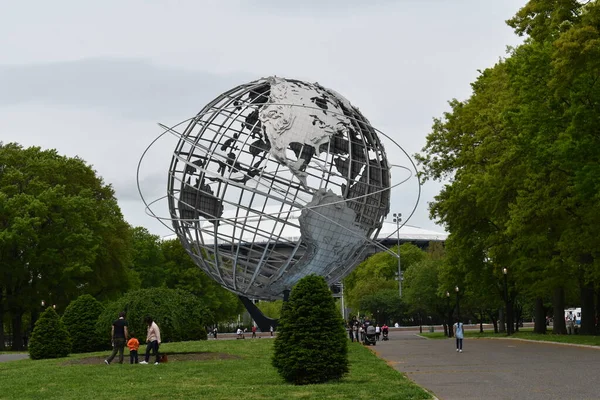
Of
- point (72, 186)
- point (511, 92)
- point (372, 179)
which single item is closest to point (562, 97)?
point (511, 92)

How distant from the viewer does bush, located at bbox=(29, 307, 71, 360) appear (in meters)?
28.7

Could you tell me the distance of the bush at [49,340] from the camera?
1130 inches

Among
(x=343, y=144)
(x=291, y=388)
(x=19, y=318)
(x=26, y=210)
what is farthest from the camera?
(x=19, y=318)

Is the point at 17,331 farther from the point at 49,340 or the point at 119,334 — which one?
the point at 119,334

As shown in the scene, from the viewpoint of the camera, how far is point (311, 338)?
15336 mm

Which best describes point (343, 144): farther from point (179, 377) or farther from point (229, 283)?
point (179, 377)

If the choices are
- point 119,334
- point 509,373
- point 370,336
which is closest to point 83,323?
point 119,334

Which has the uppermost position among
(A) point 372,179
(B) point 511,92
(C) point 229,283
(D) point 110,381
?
(B) point 511,92

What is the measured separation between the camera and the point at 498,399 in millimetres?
12656

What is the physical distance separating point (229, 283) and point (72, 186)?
71.4 ft

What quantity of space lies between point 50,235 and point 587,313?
27500 mm

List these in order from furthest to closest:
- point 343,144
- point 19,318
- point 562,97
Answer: point 19,318 < point 343,144 < point 562,97

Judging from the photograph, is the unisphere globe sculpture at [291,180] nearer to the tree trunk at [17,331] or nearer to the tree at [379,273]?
the tree trunk at [17,331]

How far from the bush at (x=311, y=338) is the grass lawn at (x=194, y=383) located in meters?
0.34
